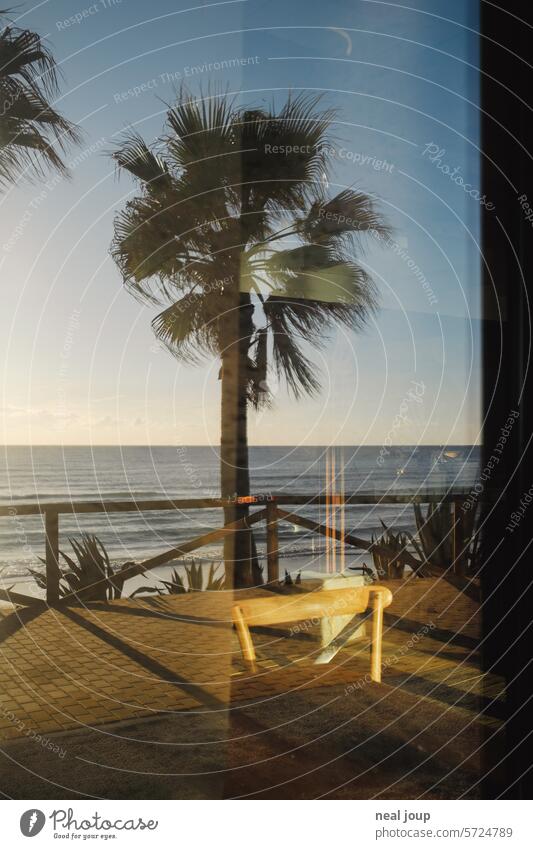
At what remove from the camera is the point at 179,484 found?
1680mm

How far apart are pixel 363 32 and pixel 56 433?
1.25m

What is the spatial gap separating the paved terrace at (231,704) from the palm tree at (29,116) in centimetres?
101

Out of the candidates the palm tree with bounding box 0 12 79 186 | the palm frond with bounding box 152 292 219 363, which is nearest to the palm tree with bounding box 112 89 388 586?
the palm frond with bounding box 152 292 219 363

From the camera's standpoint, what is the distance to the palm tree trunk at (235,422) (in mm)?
1709

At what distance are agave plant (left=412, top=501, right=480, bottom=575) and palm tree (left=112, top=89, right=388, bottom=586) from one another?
1.46 ft

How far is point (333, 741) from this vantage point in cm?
187

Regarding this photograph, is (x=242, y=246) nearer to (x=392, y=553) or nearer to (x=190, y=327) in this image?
(x=190, y=327)

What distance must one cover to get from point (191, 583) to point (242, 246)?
824 mm

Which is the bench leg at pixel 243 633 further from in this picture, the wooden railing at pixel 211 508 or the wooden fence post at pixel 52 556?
the wooden fence post at pixel 52 556

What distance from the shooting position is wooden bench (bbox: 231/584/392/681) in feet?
5.87

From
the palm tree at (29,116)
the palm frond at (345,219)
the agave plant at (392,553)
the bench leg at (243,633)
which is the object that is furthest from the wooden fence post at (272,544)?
the palm tree at (29,116)
